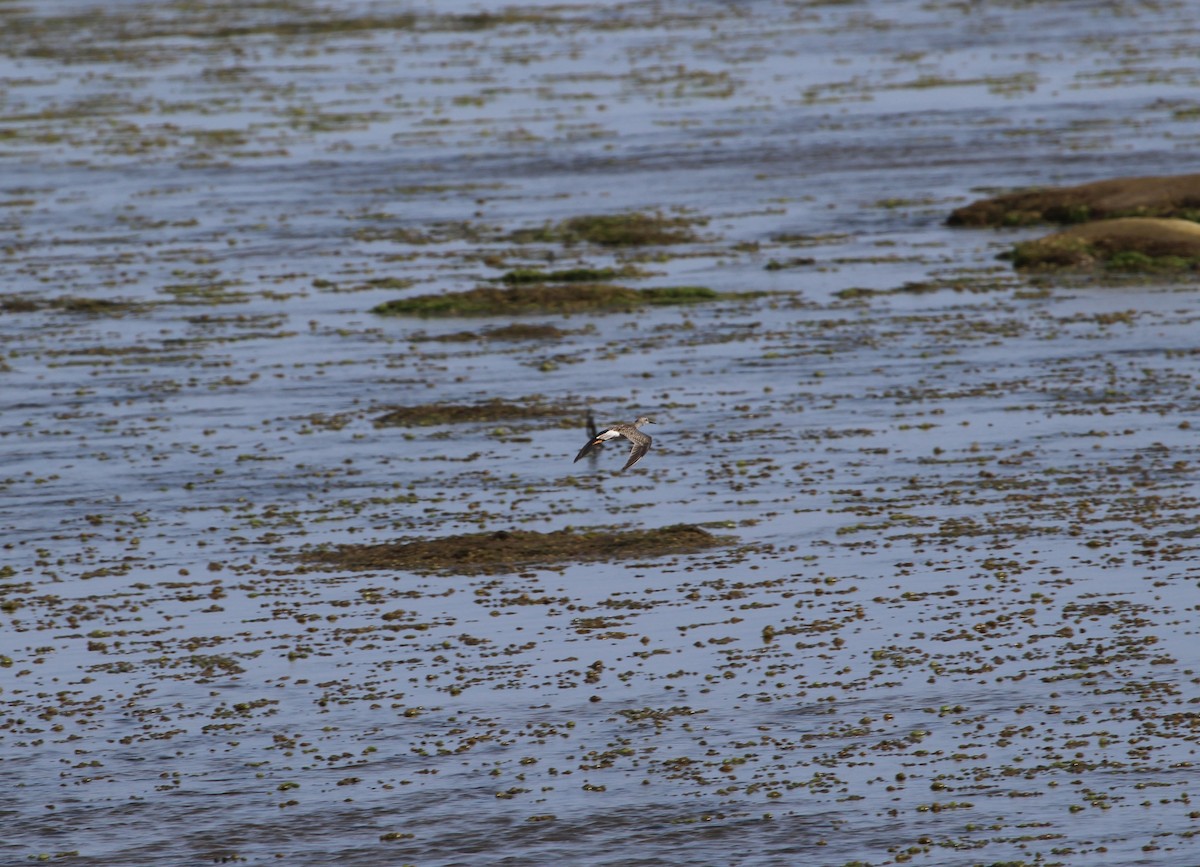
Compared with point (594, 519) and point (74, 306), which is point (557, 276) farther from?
point (594, 519)

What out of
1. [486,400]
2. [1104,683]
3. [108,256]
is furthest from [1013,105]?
[1104,683]

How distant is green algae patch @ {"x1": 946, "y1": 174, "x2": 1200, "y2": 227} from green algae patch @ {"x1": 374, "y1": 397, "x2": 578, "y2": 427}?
2565cm

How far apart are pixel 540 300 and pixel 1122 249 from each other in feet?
54.6

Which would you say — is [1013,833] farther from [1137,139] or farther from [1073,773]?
[1137,139]

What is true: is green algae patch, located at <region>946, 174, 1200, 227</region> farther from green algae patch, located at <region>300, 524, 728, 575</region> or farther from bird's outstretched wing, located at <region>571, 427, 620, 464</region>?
bird's outstretched wing, located at <region>571, 427, 620, 464</region>

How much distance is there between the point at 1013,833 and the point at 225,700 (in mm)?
11183

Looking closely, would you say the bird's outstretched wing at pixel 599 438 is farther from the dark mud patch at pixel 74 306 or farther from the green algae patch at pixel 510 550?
the dark mud patch at pixel 74 306

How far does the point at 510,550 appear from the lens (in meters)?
36.3

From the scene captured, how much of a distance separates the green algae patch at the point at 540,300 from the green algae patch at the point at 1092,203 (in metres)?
13.8

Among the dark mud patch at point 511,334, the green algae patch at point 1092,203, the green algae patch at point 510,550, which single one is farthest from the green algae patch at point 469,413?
the green algae patch at point 1092,203

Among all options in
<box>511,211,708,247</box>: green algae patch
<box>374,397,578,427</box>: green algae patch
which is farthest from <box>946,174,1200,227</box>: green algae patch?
<box>374,397,578,427</box>: green algae patch

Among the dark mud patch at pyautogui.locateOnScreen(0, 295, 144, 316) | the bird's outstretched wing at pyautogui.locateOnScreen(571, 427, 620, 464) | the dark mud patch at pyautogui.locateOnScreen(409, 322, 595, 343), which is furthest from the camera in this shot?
the dark mud patch at pyautogui.locateOnScreen(0, 295, 144, 316)

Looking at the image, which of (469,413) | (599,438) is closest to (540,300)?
(469,413)

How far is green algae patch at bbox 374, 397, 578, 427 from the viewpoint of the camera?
46.6 meters
